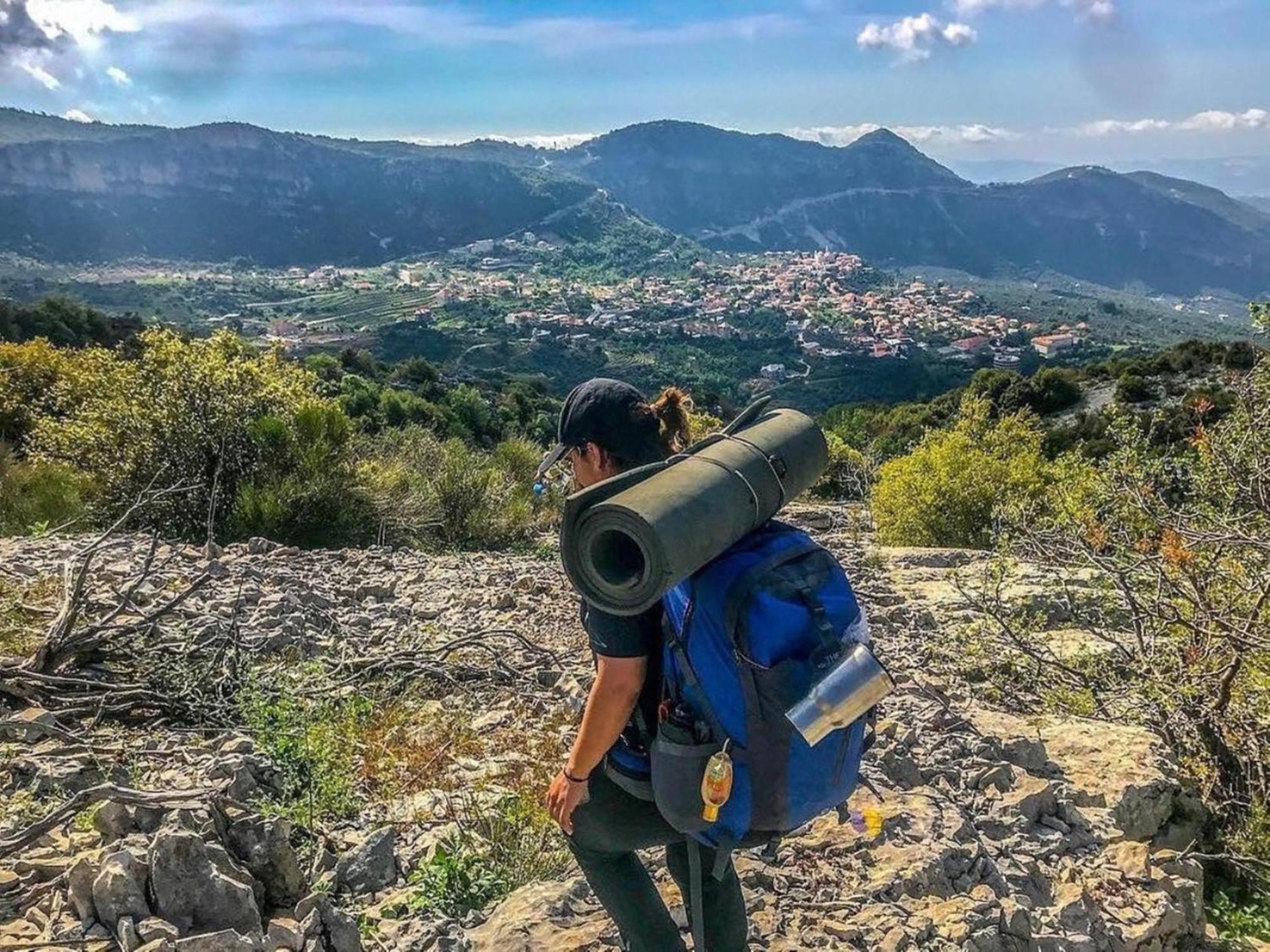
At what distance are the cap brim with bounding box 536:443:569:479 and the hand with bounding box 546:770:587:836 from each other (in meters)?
0.70

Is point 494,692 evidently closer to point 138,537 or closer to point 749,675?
point 749,675

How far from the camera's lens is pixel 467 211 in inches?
5605

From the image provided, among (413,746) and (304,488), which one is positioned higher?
(304,488)

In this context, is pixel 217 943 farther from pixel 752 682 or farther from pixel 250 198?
pixel 250 198

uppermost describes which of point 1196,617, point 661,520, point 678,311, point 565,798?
point 678,311

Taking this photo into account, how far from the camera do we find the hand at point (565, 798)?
1903mm

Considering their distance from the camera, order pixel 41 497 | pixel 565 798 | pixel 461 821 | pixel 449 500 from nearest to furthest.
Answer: pixel 565 798 < pixel 461 821 < pixel 41 497 < pixel 449 500

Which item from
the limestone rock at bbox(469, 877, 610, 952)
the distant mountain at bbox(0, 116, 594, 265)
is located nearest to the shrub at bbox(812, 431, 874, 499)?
the limestone rock at bbox(469, 877, 610, 952)

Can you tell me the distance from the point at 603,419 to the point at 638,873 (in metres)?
1.11

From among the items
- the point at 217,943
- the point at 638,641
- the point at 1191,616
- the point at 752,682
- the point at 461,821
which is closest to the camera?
the point at 752,682

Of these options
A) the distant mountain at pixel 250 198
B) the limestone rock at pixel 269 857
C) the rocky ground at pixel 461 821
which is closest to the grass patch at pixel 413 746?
the rocky ground at pixel 461 821

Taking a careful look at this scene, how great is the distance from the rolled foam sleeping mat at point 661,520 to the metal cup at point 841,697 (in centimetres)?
32

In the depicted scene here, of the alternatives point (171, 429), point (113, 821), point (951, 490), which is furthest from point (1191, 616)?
point (171, 429)

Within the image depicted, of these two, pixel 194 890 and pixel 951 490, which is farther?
pixel 951 490
